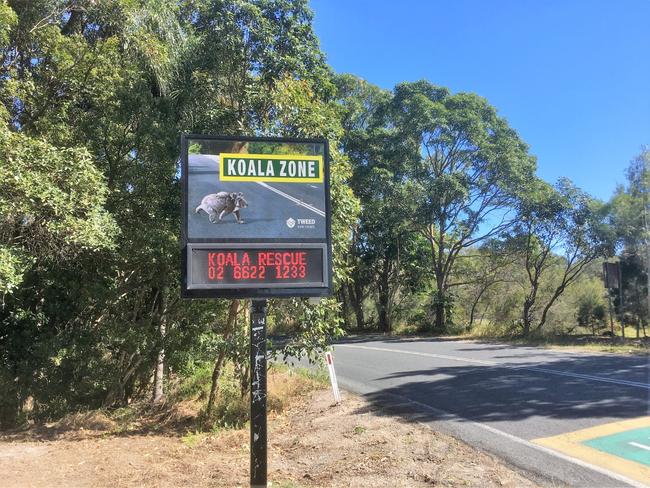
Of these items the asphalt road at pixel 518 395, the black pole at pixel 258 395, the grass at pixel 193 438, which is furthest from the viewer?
the grass at pixel 193 438

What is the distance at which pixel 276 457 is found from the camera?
687 cm

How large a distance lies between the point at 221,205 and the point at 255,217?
36cm

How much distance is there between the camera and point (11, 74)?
9.70 metres

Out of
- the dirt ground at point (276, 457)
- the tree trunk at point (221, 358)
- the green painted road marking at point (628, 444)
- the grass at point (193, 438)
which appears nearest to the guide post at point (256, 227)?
the dirt ground at point (276, 457)

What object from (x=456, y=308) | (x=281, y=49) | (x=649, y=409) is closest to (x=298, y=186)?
(x=649, y=409)

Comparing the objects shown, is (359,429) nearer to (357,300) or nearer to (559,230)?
(559,230)

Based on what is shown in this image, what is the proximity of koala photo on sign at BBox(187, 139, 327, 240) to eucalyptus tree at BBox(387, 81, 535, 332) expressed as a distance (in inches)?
887

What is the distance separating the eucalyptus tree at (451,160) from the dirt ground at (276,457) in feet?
67.4

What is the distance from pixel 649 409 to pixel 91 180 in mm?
8996

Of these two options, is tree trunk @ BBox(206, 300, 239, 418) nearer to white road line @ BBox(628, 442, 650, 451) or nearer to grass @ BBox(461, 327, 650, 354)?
white road line @ BBox(628, 442, 650, 451)

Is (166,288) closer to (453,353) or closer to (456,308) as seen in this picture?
(453,353)

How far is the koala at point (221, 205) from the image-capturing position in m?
5.40

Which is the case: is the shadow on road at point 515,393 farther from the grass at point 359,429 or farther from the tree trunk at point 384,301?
the tree trunk at point 384,301

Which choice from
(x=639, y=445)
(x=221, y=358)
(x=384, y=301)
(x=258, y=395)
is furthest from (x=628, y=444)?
(x=384, y=301)
